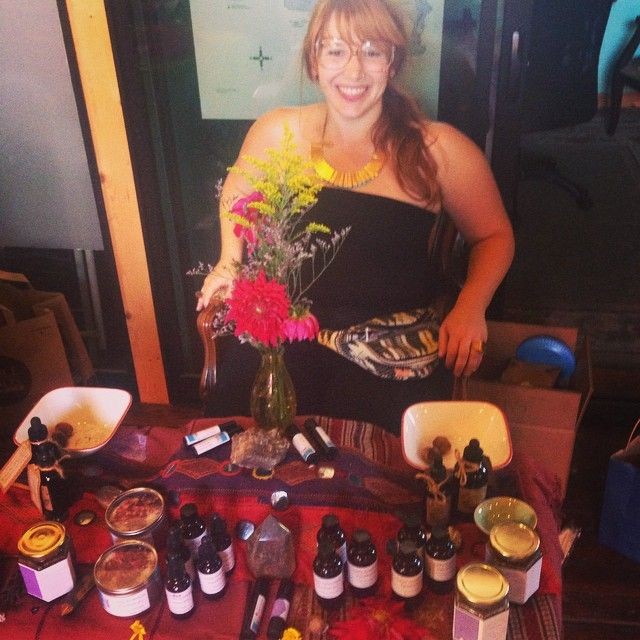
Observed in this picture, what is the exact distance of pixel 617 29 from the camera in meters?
1.96

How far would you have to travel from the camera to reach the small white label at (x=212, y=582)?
1122 millimetres

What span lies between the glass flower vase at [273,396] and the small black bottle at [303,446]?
0.9 inches

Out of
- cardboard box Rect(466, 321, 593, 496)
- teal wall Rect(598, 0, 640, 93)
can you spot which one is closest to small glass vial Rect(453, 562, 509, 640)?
cardboard box Rect(466, 321, 593, 496)

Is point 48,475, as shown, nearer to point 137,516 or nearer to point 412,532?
point 137,516

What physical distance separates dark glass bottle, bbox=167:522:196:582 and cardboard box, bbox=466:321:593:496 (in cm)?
102

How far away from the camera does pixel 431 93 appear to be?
199 cm

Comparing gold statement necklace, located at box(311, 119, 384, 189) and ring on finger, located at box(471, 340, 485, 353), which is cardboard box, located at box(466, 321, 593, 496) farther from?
gold statement necklace, located at box(311, 119, 384, 189)

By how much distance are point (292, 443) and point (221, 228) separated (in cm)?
97

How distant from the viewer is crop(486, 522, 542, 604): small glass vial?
3.51 feet

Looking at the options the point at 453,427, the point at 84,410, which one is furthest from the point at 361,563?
the point at 84,410

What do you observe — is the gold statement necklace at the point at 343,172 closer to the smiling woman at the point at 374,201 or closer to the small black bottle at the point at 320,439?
the smiling woman at the point at 374,201

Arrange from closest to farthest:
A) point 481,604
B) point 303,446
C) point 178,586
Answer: point 481,604 → point 178,586 → point 303,446

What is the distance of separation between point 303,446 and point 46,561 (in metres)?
0.52

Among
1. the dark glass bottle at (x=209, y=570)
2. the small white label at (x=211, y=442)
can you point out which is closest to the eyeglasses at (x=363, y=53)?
the small white label at (x=211, y=442)
